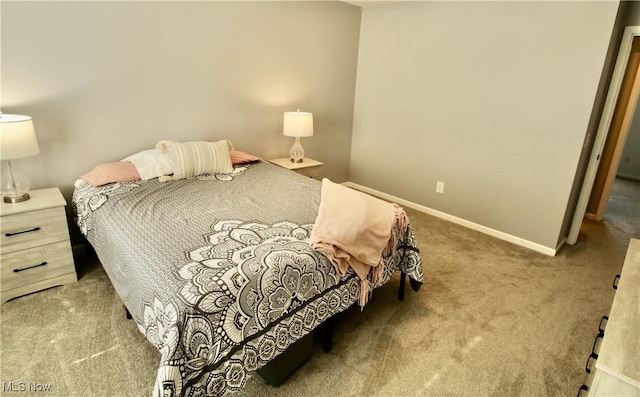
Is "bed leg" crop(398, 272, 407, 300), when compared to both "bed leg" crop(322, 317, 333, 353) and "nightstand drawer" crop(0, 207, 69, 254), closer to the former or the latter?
"bed leg" crop(322, 317, 333, 353)

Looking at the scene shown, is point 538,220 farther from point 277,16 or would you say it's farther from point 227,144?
point 277,16

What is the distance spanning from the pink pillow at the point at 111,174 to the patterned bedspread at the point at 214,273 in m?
0.08

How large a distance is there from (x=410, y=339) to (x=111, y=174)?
2.25 metres

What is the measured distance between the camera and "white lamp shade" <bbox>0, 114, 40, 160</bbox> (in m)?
1.97

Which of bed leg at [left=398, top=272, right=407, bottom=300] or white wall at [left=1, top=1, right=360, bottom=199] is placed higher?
white wall at [left=1, top=1, right=360, bottom=199]

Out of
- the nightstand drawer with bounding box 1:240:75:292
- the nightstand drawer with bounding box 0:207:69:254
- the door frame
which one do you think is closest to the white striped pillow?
the nightstand drawer with bounding box 0:207:69:254

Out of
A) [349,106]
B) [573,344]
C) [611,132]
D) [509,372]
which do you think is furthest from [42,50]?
[611,132]

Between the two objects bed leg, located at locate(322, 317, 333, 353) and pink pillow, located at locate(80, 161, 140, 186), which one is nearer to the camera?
bed leg, located at locate(322, 317, 333, 353)

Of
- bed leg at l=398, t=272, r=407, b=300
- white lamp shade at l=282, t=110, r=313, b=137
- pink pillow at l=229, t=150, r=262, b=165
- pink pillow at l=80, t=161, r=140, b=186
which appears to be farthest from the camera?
white lamp shade at l=282, t=110, r=313, b=137

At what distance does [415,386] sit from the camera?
1.66 metres

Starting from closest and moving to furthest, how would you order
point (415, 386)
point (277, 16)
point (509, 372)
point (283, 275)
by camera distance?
point (283, 275) < point (415, 386) < point (509, 372) < point (277, 16)

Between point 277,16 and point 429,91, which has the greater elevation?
point 277,16

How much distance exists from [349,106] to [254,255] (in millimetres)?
3096

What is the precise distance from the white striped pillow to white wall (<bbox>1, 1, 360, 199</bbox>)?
31cm
